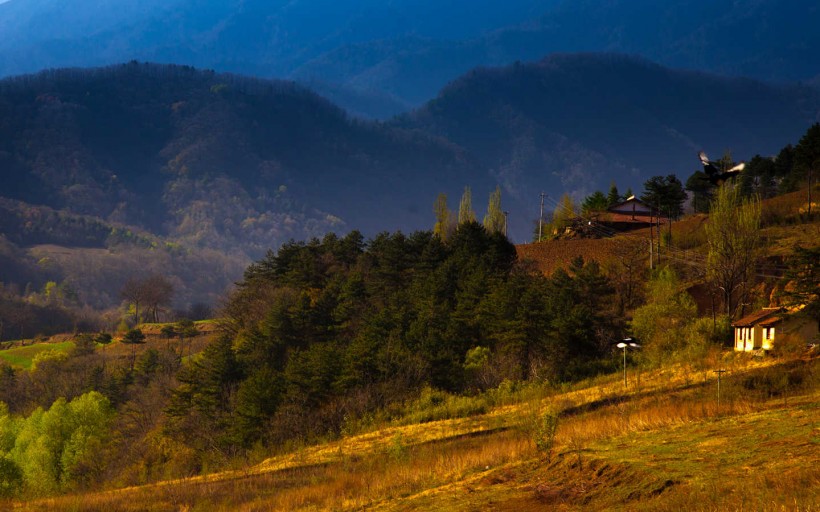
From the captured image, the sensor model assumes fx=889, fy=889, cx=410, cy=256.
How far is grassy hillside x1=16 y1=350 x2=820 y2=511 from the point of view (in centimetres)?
1516

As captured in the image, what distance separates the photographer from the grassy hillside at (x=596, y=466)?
49.8ft

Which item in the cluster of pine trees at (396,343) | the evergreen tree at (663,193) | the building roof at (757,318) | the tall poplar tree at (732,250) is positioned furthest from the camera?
the evergreen tree at (663,193)

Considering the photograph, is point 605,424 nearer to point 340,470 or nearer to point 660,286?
point 340,470

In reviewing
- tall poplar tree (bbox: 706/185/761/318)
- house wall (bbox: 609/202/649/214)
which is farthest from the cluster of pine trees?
house wall (bbox: 609/202/649/214)

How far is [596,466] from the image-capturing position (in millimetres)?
17391

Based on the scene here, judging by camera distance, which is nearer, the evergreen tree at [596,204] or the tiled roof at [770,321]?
the tiled roof at [770,321]

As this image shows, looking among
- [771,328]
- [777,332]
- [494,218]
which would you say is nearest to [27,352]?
[494,218]

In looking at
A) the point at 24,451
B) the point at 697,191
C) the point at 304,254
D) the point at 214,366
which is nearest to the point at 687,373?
the point at 214,366

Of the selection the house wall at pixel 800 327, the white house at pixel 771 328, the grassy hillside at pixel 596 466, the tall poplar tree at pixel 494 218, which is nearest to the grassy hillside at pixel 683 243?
the white house at pixel 771 328

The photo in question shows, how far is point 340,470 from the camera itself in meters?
28.3

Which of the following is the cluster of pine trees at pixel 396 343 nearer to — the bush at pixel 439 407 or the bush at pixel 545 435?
the bush at pixel 439 407

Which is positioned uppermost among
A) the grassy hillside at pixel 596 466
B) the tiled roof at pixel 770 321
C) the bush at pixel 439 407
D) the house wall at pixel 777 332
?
the tiled roof at pixel 770 321

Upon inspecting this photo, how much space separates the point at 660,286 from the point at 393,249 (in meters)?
35.2

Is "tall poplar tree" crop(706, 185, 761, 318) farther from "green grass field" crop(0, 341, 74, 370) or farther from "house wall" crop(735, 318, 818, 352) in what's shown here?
"green grass field" crop(0, 341, 74, 370)
